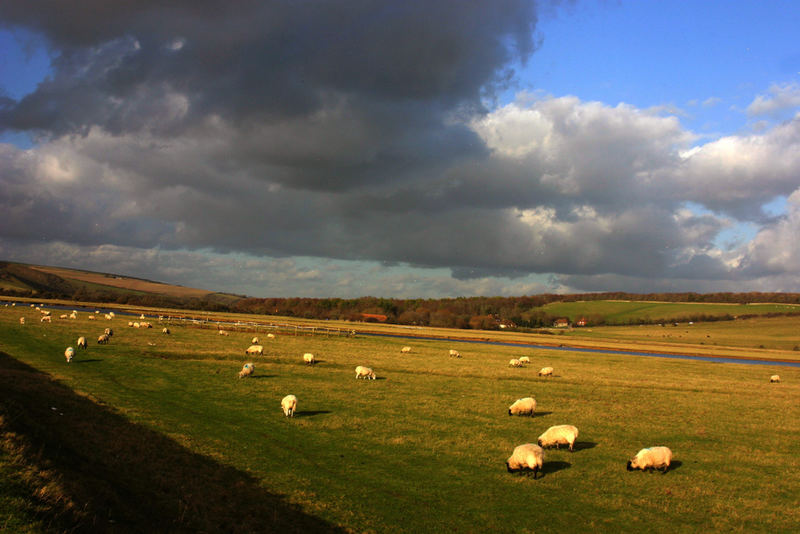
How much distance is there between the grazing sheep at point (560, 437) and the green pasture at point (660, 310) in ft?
570

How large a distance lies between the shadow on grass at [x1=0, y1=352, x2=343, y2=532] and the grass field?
0.18 ft

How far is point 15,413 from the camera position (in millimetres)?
13453

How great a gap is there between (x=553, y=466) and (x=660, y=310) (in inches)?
7648

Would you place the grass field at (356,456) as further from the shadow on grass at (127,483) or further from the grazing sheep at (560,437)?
the grazing sheep at (560,437)

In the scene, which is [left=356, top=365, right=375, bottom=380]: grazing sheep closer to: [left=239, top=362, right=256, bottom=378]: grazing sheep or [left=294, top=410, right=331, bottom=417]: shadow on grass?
[left=239, top=362, right=256, bottom=378]: grazing sheep

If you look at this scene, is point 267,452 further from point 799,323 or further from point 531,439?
point 799,323

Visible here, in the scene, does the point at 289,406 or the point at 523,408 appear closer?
the point at 289,406

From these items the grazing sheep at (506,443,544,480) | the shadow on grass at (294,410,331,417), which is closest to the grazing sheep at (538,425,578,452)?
the grazing sheep at (506,443,544,480)

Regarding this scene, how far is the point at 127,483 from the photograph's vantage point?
449 inches

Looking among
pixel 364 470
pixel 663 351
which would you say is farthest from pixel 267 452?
pixel 663 351

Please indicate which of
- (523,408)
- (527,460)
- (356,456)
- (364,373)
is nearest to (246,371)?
(364,373)

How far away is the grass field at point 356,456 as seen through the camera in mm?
10680

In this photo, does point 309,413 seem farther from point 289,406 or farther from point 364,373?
point 364,373

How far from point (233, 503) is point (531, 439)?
38.3 feet
